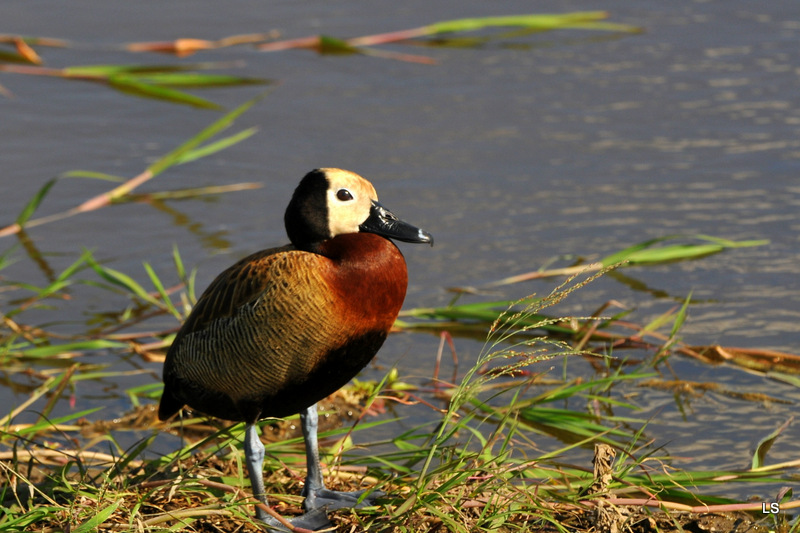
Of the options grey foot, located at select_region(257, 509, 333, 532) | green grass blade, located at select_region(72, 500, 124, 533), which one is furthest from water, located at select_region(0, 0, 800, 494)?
green grass blade, located at select_region(72, 500, 124, 533)

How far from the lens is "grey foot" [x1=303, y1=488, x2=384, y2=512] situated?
3322 mm

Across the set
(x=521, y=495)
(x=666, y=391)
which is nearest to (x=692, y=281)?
(x=666, y=391)

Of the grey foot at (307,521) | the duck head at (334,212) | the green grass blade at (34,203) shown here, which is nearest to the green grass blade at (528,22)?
the green grass blade at (34,203)

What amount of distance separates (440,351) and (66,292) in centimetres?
236

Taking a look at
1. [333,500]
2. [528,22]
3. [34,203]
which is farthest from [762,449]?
[528,22]

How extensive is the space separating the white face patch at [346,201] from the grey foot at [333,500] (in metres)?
0.83

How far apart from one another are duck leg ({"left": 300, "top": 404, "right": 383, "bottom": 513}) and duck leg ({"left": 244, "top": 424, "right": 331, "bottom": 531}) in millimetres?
54

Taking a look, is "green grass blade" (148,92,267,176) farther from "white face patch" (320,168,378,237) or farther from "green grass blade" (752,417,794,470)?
"green grass blade" (752,417,794,470)

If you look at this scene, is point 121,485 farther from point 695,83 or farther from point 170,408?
point 695,83

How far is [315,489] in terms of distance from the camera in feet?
11.3

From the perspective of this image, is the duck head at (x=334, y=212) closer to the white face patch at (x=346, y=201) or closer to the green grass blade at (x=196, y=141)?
the white face patch at (x=346, y=201)

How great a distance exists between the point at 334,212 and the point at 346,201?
50 millimetres

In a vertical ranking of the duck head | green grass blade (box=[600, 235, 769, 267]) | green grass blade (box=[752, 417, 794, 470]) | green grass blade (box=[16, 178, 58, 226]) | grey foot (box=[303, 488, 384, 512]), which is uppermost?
the duck head

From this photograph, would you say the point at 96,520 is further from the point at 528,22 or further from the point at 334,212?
the point at 528,22
